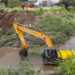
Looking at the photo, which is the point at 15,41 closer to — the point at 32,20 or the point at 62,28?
the point at 32,20

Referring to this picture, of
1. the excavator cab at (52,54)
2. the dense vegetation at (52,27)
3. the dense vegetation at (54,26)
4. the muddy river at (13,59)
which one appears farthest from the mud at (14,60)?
the dense vegetation at (54,26)

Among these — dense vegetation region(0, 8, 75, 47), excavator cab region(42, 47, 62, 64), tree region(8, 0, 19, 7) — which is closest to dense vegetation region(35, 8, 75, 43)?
A: dense vegetation region(0, 8, 75, 47)

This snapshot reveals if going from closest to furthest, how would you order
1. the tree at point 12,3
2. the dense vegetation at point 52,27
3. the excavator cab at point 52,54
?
the excavator cab at point 52,54 → the dense vegetation at point 52,27 → the tree at point 12,3

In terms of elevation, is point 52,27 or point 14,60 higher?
point 52,27

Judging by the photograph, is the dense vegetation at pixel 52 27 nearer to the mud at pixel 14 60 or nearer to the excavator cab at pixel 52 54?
the mud at pixel 14 60

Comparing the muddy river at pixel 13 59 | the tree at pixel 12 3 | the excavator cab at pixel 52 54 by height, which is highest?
the tree at pixel 12 3

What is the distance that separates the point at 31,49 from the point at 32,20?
767 centimetres

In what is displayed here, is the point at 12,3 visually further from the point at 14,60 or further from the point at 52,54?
the point at 52,54

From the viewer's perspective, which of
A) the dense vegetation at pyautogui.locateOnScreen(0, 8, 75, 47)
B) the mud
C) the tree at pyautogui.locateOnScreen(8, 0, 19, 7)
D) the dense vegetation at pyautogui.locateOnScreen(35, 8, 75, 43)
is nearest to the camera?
the mud

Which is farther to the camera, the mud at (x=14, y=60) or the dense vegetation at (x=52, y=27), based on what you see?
the dense vegetation at (x=52, y=27)

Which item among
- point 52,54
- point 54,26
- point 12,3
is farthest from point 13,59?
point 12,3


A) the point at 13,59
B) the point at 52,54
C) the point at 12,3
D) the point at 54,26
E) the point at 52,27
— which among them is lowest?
the point at 13,59

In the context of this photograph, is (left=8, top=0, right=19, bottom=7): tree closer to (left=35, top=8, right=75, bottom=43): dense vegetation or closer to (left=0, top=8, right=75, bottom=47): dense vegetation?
(left=0, top=8, right=75, bottom=47): dense vegetation

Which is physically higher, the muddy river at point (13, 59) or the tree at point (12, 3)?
the tree at point (12, 3)
